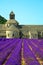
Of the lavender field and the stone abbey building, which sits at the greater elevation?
the stone abbey building

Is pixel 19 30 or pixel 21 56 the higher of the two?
pixel 19 30

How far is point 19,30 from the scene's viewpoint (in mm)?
132250

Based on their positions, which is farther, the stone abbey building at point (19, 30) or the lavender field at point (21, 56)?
the stone abbey building at point (19, 30)

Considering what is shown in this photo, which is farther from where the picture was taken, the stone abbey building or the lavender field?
the stone abbey building

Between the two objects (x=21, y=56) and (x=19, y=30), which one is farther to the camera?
(x=19, y=30)

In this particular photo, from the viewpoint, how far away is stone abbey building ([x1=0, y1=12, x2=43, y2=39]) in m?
128

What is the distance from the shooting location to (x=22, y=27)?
454 ft

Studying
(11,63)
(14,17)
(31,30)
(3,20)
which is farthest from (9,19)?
(11,63)

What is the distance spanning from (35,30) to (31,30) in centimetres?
208

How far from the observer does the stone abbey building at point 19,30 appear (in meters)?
128

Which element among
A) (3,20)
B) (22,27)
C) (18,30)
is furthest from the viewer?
(3,20)

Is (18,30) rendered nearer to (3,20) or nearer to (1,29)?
(1,29)

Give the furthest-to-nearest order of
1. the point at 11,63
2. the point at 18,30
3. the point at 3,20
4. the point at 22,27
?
the point at 3,20 → the point at 22,27 → the point at 18,30 → the point at 11,63

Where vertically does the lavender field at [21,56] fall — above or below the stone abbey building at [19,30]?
below
